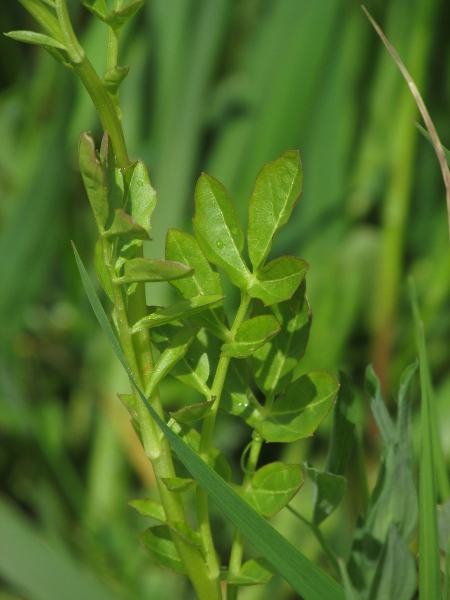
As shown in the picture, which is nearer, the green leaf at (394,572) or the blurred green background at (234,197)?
the green leaf at (394,572)

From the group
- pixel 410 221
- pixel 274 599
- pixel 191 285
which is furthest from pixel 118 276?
pixel 410 221

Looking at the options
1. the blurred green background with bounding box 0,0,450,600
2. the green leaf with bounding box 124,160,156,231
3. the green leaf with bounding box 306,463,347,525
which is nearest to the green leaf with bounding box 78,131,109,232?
the green leaf with bounding box 124,160,156,231

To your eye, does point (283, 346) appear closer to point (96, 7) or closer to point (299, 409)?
point (299, 409)

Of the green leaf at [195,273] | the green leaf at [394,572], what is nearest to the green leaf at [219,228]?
the green leaf at [195,273]

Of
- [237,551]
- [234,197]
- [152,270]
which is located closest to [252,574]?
[237,551]

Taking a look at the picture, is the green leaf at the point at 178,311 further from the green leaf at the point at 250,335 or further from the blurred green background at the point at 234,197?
the blurred green background at the point at 234,197

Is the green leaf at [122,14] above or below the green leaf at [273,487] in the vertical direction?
above
